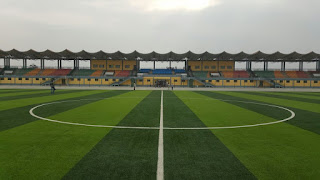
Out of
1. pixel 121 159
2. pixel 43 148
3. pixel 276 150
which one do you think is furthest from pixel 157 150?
pixel 276 150

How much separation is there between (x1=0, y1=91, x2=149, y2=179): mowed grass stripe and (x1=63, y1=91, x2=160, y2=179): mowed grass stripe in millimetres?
346

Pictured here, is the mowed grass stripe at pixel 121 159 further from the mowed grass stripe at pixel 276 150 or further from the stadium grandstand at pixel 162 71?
the stadium grandstand at pixel 162 71

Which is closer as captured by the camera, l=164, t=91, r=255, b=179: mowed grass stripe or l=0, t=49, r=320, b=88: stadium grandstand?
l=164, t=91, r=255, b=179: mowed grass stripe

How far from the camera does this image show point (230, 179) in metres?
4.96

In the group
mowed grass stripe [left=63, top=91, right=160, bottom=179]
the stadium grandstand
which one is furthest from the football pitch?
the stadium grandstand

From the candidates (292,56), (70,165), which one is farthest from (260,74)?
(70,165)

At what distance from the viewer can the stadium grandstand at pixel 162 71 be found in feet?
232

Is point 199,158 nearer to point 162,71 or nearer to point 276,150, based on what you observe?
point 276,150

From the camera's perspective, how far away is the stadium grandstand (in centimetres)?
7075

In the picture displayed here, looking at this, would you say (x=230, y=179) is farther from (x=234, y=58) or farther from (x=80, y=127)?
(x=234, y=58)

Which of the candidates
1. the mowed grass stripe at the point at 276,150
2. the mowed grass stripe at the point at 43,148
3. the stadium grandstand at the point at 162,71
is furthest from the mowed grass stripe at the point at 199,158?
the stadium grandstand at the point at 162,71

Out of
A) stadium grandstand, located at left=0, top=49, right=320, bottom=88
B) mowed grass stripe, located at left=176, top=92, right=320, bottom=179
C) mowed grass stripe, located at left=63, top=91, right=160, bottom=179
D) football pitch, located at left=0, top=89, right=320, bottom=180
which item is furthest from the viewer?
stadium grandstand, located at left=0, top=49, right=320, bottom=88

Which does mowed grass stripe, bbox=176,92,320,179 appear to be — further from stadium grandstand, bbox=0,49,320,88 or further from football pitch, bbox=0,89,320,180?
stadium grandstand, bbox=0,49,320,88

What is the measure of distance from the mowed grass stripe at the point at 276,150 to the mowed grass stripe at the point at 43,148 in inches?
209
